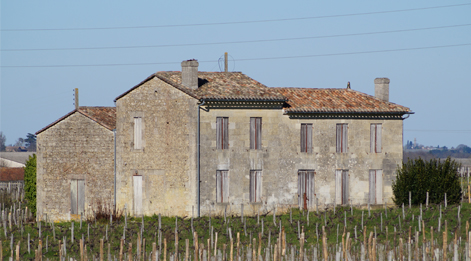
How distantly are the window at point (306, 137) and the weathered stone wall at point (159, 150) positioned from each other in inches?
185

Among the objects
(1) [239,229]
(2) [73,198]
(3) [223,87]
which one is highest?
(3) [223,87]

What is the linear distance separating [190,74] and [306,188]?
667cm

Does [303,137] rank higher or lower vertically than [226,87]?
lower

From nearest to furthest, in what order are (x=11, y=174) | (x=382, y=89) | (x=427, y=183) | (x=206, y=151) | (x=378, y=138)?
(x=206, y=151) → (x=427, y=183) → (x=378, y=138) → (x=382, y=89) → (x=11, y=174)

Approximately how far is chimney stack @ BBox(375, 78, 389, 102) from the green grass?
5841 mm

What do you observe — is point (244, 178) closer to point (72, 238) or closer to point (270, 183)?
point (270, 183)

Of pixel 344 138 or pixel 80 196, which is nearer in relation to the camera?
pixel 80 196

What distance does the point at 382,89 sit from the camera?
34969mm

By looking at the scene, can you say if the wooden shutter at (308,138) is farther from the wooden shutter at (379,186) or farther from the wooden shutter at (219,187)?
the wooden shutter at (219,187)

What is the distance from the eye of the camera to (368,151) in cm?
3325

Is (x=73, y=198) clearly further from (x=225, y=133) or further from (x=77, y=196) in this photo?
(x=225, y=133)

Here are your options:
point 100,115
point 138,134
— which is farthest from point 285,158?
point 100,115

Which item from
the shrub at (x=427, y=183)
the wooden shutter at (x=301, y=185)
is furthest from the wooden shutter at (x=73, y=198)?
the shrub at (x=427, y=183)

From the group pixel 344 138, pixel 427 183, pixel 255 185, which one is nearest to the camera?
pixel 255 185
